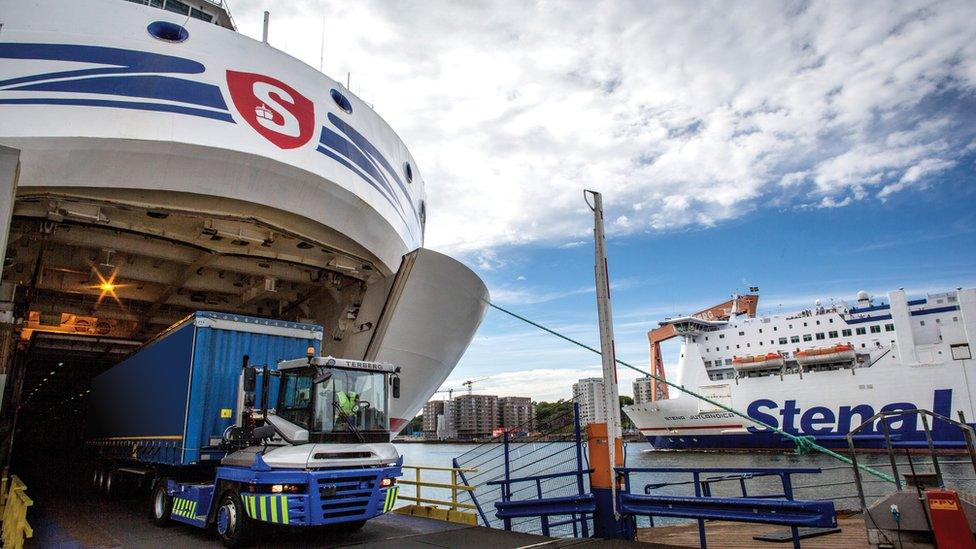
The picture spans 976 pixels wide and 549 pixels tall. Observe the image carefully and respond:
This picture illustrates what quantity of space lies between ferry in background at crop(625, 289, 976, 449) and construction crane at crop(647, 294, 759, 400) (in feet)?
10.7

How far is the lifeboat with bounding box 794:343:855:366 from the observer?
3922 cm

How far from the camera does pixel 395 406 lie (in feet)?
48.4

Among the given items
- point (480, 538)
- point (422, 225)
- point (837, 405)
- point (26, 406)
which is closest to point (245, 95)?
point (422, 225)

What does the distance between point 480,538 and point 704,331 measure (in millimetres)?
47524

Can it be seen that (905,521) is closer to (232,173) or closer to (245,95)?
(232,173)

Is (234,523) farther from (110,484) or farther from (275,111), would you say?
(275,111)

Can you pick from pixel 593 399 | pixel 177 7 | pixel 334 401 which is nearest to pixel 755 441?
pixel 593 399

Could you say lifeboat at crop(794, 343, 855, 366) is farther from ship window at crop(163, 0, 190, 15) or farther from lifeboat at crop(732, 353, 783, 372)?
ship window at crop(163, 0, 190, 15)

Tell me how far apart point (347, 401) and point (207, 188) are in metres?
5.51

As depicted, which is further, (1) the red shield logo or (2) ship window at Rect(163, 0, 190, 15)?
(2) ship window at Rect(163, 0, 190, 15)

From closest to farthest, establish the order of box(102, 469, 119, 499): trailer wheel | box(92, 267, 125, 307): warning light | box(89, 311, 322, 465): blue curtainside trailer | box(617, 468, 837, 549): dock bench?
box(617, 468, 837, 549): dock bench < box(89, 311, 322, 465): blue curtainside trailer < box(102, 469, 119, 499): trailer wheel < box(92, 267, 125, 307): warning light

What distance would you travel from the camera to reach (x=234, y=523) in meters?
7.02

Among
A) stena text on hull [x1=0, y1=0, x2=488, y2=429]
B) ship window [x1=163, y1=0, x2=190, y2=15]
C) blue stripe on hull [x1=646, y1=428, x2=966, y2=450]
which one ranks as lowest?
blue stripe on hull [x1=646, y1=428, x2=966, y2=450]

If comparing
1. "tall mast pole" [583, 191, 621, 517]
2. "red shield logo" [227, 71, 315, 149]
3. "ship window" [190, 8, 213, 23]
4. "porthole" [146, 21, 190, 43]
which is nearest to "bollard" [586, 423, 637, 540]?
"tall mast pole" [583, 191, 621, 517]
